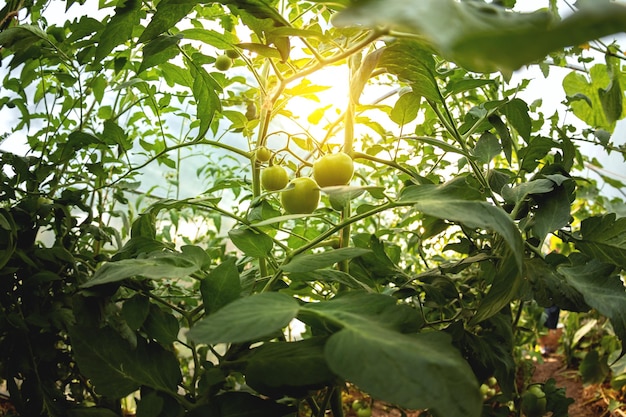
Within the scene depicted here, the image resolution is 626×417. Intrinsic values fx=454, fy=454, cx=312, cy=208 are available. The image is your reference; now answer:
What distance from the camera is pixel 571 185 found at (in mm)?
504

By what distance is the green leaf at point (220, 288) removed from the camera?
382 millimetres

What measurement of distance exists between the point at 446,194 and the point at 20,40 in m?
0.55

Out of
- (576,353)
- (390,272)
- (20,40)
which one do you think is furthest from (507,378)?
(576,353)

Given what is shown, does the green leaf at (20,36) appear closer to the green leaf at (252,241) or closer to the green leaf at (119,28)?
the green leaf at (119,28)

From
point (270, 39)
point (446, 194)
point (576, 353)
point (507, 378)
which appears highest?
point (270, 39)

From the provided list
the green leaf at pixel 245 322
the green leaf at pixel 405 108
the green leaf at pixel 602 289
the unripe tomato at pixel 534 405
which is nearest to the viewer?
the green leaf at pixel 245 322

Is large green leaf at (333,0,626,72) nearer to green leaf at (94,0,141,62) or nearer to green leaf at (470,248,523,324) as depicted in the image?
green leaf at (470,248,523,324)

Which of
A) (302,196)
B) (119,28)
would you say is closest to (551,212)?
(302,196)

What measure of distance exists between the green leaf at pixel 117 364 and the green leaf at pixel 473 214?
25cm

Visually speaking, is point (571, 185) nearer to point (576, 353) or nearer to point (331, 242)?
point (331, 242)

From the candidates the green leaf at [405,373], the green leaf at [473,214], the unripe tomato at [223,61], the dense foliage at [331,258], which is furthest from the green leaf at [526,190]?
the unripe tomato at [223,61]

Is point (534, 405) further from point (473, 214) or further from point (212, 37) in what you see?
point (212, 37)

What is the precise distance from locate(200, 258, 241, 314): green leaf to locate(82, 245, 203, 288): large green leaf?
18 millimetres

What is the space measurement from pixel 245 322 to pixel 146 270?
13cm
